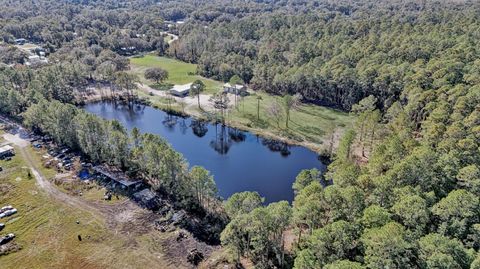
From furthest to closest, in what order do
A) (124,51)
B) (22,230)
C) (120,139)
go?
(124,51), (120,139), (22,230)

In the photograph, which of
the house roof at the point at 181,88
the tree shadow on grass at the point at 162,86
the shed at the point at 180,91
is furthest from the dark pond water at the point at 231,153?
the tree shadow on grass at the point at 162,86

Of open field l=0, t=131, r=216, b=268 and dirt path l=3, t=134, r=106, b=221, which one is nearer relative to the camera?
open field l=0, t=131, r=216, b=268

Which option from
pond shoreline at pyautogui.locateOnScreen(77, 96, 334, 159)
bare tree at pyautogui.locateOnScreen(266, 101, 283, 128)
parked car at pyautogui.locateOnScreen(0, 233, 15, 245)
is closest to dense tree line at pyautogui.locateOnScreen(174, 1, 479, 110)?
bare tree at pyautogui.locateOnScreen(266, 101, 283, 128)

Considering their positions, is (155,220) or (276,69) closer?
(155,220)

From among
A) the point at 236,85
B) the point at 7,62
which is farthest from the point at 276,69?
the point at 7,62

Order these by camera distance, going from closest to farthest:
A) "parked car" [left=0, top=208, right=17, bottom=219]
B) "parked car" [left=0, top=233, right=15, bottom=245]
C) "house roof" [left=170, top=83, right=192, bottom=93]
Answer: "parked car" [left=0, top=233, right=15, bottom=245] < "parked car" [left=0, top=208, right=17, bottom=219] < "house roof" [left=170, top=83, right=192, bottom=93]

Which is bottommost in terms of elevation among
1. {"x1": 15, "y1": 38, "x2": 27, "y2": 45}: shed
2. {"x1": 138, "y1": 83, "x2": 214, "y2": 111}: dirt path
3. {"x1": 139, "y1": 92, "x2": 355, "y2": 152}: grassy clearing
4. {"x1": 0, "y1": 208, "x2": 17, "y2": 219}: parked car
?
{"x1": 0, "y1": 208, "x2": 17, "y2": 219}: parked car

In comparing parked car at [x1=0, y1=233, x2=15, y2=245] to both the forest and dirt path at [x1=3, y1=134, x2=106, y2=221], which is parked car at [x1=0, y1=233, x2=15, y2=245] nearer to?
dirt path at [x1=3, y1=134, x2=106, y2=221]

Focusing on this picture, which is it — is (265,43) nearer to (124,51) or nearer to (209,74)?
(209,74)

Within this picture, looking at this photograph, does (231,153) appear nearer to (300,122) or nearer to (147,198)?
(300,122)
